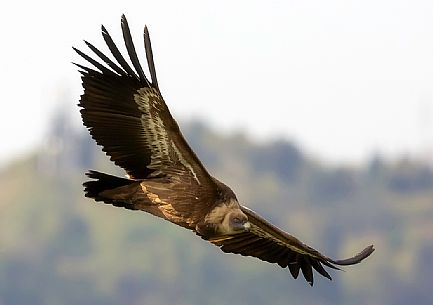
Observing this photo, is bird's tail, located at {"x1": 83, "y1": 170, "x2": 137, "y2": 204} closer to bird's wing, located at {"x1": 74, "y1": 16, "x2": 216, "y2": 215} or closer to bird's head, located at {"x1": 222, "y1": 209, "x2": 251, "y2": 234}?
bird's wing, located at {"x1": 74, "y1": 16, "x2": 216, "y2": 215}

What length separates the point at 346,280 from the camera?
11119 centimetres

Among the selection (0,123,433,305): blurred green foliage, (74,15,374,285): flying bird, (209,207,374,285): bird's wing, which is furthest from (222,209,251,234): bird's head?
(0,123,433,305): blurred green foliage

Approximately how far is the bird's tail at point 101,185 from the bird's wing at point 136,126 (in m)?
0.11

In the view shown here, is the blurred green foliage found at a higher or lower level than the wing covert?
lower

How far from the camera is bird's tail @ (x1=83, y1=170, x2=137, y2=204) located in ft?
41.2

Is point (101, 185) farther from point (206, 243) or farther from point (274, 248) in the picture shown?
point (206, 243)

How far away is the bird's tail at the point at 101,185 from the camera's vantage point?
41.2 feet

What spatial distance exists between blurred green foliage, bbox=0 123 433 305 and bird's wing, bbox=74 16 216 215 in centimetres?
8997

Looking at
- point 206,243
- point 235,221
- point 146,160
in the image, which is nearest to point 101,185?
point 146,160

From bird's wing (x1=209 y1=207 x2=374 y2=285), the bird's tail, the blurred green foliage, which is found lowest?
the blurred green foliage

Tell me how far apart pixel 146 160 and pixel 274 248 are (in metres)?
1.91

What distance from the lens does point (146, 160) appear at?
1254 centimetres
